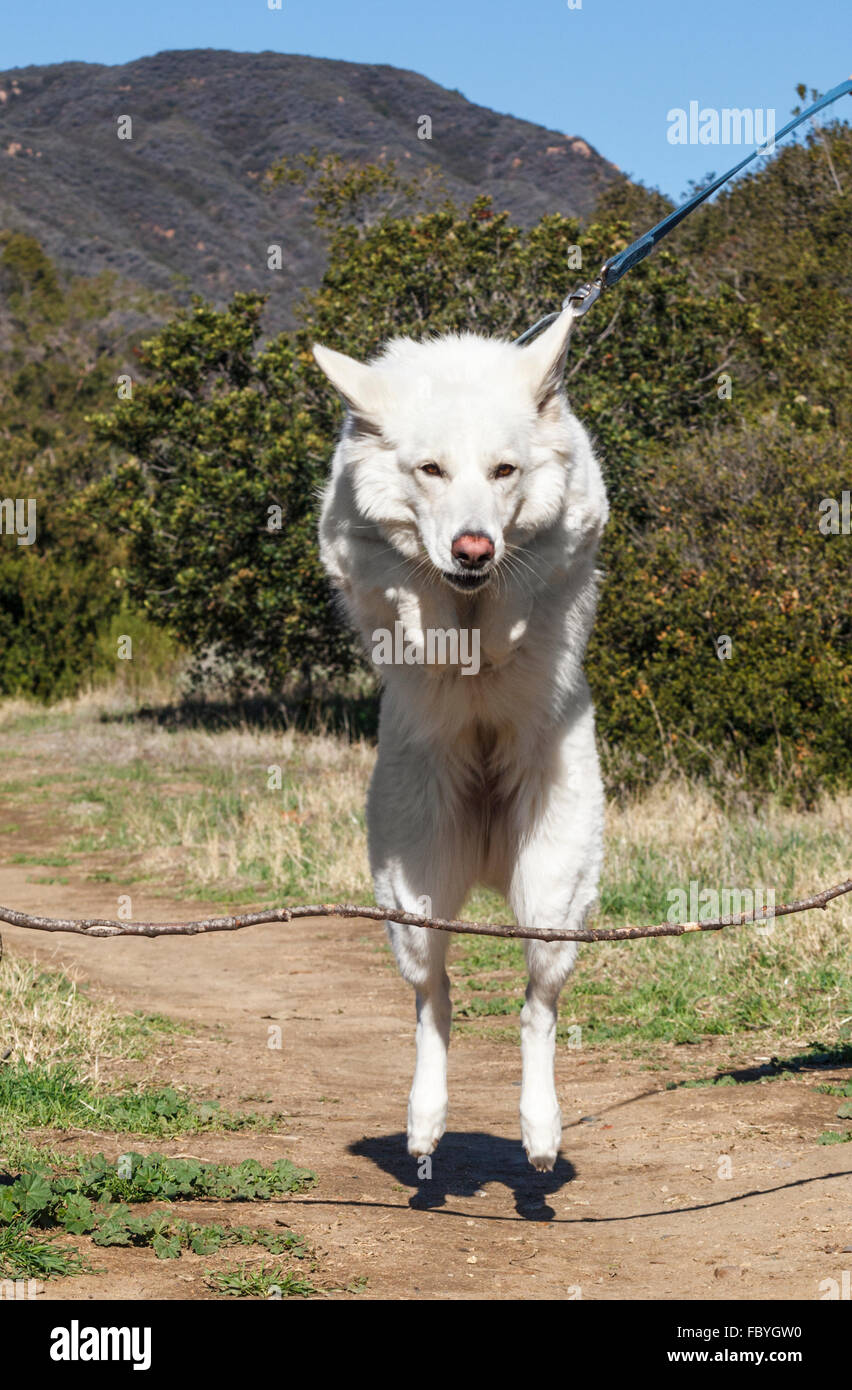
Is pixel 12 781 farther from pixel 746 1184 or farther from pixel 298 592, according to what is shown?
pixel 746 1184

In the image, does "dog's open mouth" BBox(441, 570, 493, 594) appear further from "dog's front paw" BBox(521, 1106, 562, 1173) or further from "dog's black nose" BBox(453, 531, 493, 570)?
"dog's front paw" BBox(521, 1106, 562, 1173)

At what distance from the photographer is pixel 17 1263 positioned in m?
3.28

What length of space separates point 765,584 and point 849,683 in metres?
1.23

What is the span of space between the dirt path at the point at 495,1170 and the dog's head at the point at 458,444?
179cm

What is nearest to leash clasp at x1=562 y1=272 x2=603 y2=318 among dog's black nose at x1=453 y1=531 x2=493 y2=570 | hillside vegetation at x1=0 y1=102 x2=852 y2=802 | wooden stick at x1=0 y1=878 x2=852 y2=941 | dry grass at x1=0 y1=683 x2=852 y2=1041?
dog's black nose at x1=453 y1=531 x2=493 y2=570

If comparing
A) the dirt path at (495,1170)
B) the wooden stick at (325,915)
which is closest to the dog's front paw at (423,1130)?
the dirt path at (495,1170)

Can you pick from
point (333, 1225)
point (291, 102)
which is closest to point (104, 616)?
point (333, 1225)

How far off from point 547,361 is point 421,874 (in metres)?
1.40

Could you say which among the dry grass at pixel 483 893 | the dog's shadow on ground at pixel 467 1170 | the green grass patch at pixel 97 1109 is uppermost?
the dry grass at pixel 483 893

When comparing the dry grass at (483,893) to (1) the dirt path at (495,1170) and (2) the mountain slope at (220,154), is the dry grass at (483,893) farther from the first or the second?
(2) the mountain slope at (220,154)

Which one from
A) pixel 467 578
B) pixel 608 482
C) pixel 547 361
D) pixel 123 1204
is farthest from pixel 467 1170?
pixel 608 482

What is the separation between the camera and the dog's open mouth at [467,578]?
3.17 m

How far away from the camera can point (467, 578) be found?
126 inches

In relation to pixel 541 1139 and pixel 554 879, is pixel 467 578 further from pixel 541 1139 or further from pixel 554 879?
pixel 541 1139
